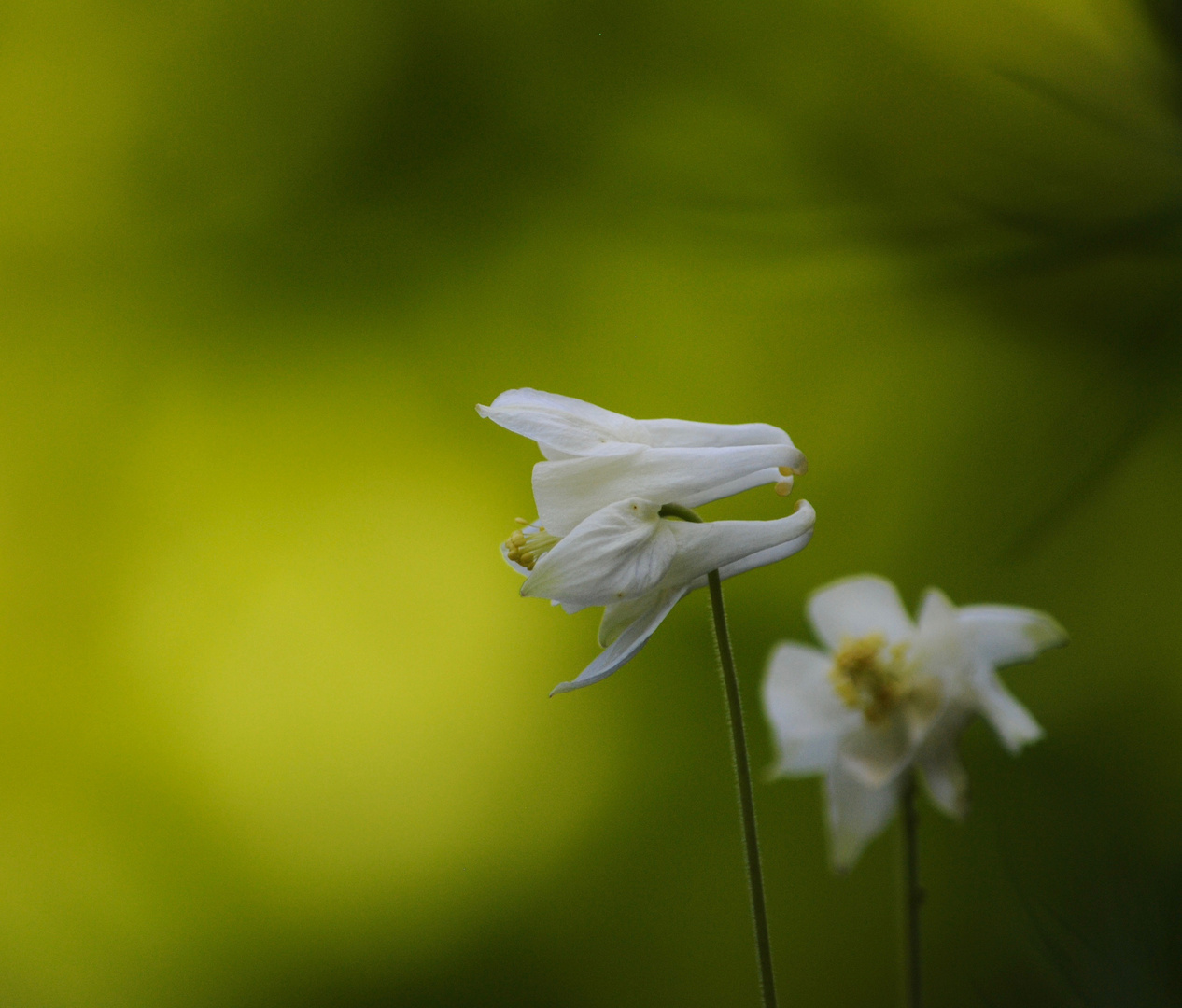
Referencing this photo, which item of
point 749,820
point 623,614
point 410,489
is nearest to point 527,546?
point 623,614

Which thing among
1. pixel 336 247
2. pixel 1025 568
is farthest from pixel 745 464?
pixel 336 247

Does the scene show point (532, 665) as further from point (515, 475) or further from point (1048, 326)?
point (1048, 326)

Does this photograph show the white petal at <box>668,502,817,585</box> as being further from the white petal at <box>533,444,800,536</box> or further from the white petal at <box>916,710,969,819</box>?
the white petal at <box>916,710,969,819</box>

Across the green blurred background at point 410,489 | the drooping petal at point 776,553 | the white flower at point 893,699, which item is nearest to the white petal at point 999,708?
the white flower at point 893,699

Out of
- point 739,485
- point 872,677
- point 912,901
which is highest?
A: point 739,485

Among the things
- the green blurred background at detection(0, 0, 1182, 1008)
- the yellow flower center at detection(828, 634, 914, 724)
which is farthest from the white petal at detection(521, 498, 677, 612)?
the green blurred background at detection(0, 0, 1182, 1008)

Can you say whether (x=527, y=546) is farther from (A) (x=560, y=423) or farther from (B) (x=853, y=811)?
(B) (x=853, y=811)
